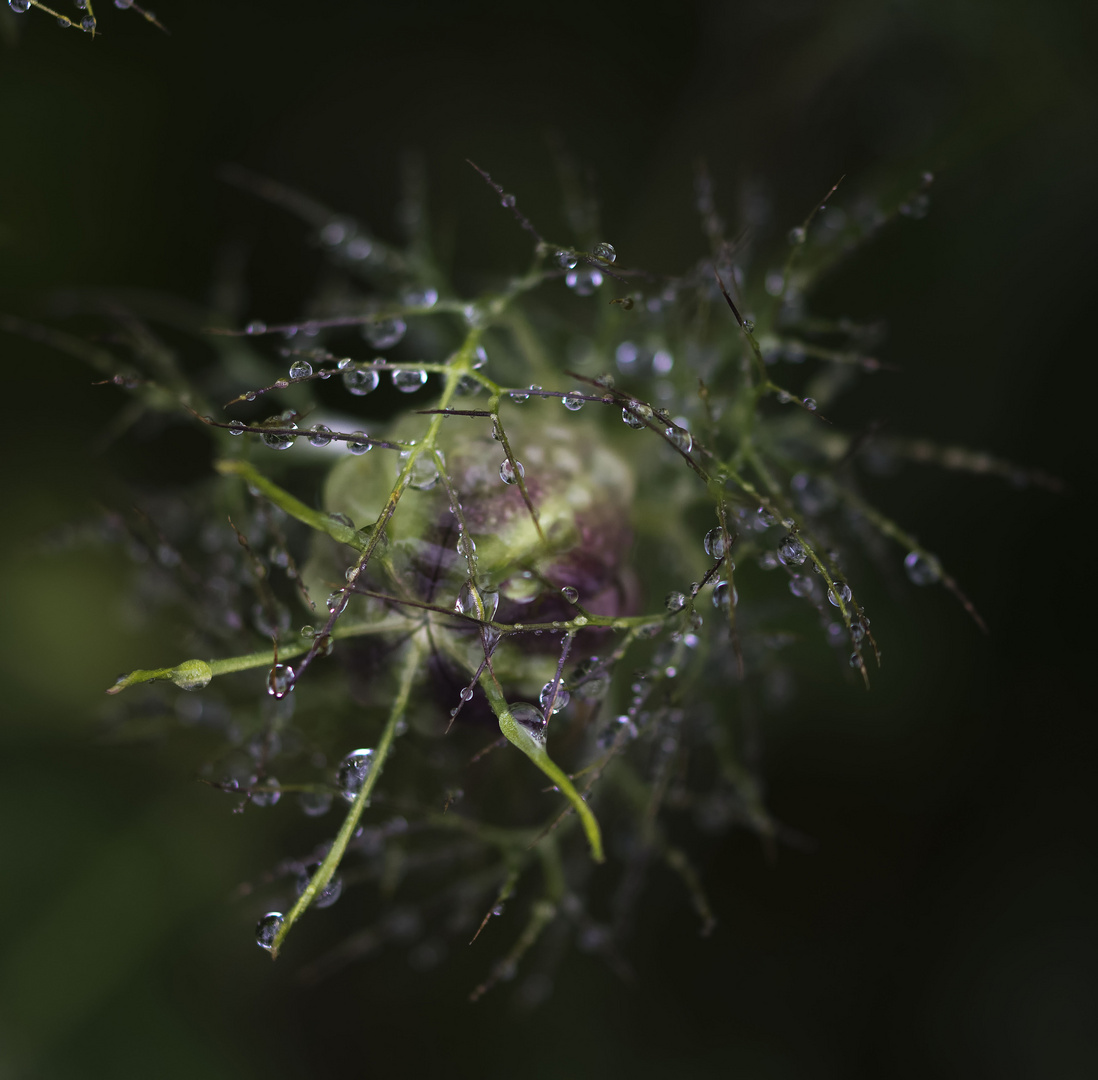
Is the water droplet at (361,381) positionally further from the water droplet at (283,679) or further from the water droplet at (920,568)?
the water droplet at (920,568)

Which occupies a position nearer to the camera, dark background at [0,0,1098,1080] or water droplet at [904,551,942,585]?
water droplet at [904,551,942,585]

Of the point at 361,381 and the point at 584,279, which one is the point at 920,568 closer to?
the point at 584,279

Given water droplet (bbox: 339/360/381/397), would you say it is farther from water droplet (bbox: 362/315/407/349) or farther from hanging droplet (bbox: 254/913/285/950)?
hanging droplet (bbox: 254/913/285/950)

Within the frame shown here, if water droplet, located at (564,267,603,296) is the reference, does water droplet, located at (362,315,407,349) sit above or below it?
below

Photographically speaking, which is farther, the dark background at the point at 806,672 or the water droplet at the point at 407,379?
the dark background at the point at 806,672

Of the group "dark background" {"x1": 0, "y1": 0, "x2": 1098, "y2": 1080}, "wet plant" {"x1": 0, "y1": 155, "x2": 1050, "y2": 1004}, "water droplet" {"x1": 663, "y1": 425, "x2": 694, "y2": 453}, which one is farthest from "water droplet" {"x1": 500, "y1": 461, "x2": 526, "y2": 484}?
"dark background" {"x1": 0, "y1": 0, "x2": 1098, "y2": 1080}

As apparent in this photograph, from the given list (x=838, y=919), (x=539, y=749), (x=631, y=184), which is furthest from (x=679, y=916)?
(x=631, y=184)

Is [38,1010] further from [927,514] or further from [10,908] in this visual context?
[927,514]

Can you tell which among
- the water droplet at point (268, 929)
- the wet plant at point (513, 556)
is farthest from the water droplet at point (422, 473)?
the water droplet at point (268, 929)
